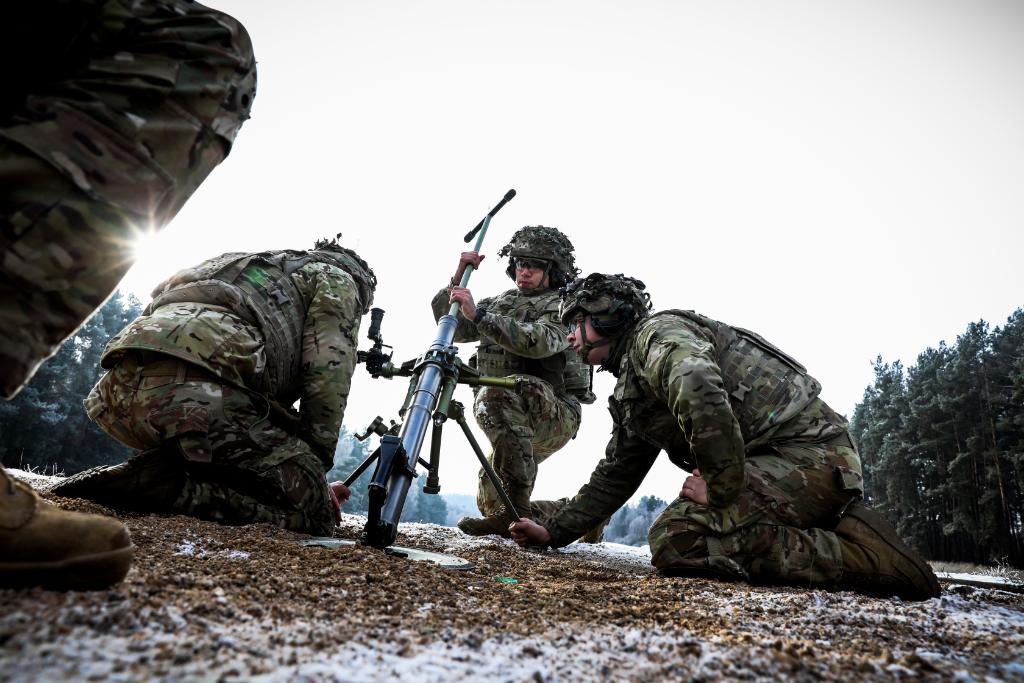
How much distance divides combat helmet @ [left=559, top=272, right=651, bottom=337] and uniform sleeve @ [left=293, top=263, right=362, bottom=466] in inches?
66.0

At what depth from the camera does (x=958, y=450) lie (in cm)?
2770

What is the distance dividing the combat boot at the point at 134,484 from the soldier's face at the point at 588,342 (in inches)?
107

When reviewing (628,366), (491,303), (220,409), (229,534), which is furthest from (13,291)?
(491,303)

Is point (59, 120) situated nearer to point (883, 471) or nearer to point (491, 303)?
point (491, 303)

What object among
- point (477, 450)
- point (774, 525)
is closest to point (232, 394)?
point (477, 450)

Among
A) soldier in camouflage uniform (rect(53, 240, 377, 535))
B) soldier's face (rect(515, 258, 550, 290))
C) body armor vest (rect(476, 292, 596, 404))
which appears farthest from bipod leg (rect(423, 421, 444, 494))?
soldier's face (rect(515, 258, 550, 290))

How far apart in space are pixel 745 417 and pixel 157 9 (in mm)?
3404

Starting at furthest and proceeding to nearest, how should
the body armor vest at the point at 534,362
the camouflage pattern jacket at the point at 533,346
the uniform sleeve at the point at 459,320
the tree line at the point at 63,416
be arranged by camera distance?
the tree line at the point at 63,416 → the uniform sleeve at the point at 459,320 → the body armor vest at the point at 534,362 → the camouflage pattern jacket at the point at 533,346

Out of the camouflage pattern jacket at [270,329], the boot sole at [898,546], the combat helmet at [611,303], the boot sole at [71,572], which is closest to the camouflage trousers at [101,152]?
the boot sole at [71,572]

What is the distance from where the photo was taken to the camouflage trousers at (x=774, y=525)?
2.94m

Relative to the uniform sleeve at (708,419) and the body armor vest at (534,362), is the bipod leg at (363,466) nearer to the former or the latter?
the uniform sleeve at (708,419)

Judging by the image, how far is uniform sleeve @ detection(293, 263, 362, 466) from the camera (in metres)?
3.66

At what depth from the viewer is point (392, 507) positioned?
2.99 m

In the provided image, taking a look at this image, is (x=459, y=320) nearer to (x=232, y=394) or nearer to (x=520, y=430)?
(x=520, y=430)
